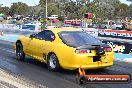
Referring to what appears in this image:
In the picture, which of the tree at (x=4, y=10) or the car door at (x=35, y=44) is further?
the tree at (x=4, y=10)

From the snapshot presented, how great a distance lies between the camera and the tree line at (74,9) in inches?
3282

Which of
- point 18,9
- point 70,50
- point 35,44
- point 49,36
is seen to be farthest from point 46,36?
point 18,9

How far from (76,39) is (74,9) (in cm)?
7458

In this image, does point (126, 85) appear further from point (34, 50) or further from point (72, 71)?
point (34, 50)

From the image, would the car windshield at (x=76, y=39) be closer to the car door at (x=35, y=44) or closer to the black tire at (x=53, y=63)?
the black tire at (x=53, y=63)

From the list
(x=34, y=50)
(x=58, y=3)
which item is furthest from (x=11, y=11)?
(x=34, y=50)

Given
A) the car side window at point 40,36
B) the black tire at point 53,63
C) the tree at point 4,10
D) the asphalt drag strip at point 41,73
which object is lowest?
the asphalt drag strip at point 41,73

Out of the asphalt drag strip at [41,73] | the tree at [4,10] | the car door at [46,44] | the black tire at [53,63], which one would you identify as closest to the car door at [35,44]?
the car door at [46,44]

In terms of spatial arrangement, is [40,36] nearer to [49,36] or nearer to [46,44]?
[49,36]

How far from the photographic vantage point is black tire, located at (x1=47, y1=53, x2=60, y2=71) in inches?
421

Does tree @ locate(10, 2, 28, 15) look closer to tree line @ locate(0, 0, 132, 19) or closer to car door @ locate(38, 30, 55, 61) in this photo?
tree line @ locate(0, 0, 132, 19)

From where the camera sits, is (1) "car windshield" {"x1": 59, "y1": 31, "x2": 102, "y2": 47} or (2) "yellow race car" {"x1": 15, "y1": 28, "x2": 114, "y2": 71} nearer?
(2) "yellow race car" {"x1": 15, "y1": 28, "x2": 114, "y2": 71}

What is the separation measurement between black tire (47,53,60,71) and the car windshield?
0.65 meters

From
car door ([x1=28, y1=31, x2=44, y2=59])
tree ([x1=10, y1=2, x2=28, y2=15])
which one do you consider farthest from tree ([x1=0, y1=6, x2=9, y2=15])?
car door ([x1=28, y1=31, x2=44, y2=59])
